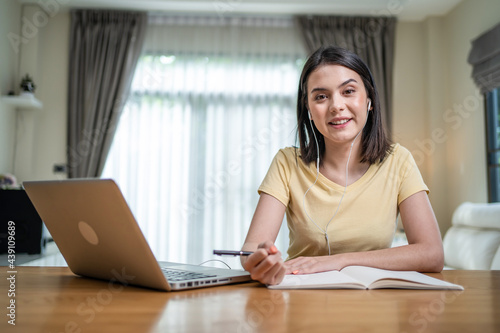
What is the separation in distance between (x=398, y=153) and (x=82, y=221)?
101cm

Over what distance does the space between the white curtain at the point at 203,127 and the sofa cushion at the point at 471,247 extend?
4.75ft

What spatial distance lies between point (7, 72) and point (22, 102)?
321 mm

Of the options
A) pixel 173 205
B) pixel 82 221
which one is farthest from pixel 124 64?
pixel 82 221

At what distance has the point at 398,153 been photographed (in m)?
1.45

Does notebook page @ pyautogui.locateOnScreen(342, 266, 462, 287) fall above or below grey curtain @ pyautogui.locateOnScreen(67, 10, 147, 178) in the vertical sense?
below

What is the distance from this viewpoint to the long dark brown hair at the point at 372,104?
1.41 meters

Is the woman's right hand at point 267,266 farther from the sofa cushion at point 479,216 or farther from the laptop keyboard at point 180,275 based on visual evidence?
the sofa cushion at point 479,216

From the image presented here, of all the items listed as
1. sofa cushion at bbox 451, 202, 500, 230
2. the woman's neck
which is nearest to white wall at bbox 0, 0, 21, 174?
the woman's neck

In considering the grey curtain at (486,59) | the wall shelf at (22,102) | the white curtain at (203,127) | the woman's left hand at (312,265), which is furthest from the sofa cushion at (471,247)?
the wall shelf at (22,102)

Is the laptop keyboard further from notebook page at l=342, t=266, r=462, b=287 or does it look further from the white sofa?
the white sofa

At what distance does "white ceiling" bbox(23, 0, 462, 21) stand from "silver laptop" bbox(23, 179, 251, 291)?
354 cm

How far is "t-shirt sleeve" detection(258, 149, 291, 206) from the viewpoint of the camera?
4.56 ft

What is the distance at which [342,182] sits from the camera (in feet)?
4.70

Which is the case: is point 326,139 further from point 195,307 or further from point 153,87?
point 153,87
